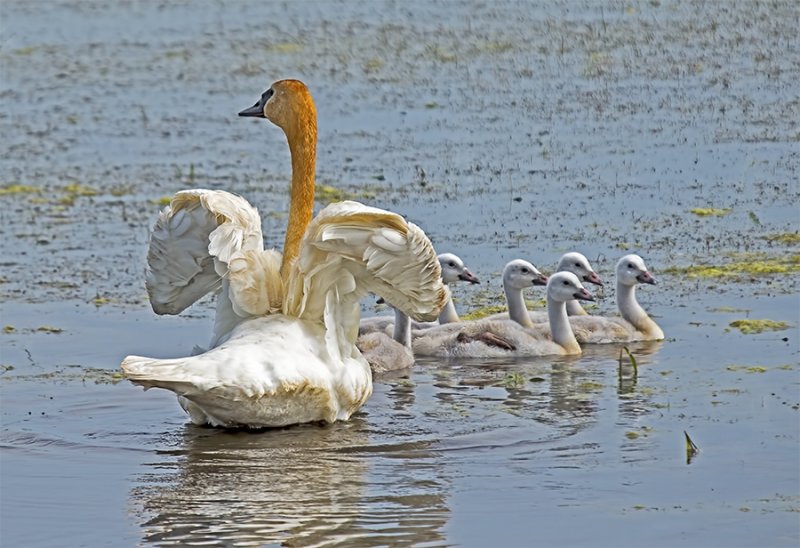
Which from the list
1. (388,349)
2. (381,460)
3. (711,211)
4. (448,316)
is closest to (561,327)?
(448,316)

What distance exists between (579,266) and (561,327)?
66cm

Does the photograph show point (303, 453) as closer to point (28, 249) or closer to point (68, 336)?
point (68, 336)

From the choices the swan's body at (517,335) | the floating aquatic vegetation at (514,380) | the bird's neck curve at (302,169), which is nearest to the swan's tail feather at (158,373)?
the bird's neck curve at (302,169)

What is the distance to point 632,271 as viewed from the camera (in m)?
12.6

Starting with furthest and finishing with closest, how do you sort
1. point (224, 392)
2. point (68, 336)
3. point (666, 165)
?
point (666, 165) → point (68, 336) → point (224, 392)

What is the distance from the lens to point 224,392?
9039 mm

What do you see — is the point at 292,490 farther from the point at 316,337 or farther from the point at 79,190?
the point at 79,190

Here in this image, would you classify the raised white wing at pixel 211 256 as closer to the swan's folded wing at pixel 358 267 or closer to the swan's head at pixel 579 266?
the swan's folded wing at pixel 358 267

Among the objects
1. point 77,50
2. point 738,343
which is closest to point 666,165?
point 738,343

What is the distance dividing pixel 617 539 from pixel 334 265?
2.79 meters

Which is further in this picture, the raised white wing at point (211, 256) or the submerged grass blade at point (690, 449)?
the raised white wing at point (211, 256)

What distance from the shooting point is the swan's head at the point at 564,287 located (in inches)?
490

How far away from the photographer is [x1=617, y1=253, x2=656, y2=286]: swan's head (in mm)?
12602

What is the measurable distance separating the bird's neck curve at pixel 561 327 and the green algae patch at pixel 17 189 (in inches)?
270
